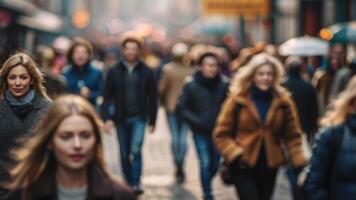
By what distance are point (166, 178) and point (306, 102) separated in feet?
7.74

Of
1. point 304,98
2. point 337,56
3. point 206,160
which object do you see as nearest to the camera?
point 206,160

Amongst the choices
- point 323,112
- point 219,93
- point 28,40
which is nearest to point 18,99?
point 219,93

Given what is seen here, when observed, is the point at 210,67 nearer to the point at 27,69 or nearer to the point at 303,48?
the point at 27,69

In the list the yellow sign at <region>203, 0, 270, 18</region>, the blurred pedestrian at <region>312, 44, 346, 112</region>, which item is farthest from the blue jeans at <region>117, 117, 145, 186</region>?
the yellow sign at <region>203, 0, 270, 18</region>

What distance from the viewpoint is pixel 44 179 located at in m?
4.07

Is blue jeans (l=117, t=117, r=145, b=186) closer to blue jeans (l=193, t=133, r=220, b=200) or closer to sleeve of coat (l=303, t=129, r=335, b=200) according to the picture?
blue jeans (l=193, t=133, r=220, b=200)

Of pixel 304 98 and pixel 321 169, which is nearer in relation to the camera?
pixel 321 169

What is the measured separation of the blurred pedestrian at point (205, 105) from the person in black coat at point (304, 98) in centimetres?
146

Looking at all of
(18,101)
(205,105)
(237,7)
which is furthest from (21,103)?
(237,7)

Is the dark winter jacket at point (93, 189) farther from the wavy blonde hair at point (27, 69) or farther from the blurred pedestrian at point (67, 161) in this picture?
the wavy blonde hair at point (27, 69)

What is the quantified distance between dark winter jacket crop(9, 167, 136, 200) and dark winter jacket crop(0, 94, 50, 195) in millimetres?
2052

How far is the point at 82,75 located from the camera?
514 inches

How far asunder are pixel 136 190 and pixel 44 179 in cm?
743

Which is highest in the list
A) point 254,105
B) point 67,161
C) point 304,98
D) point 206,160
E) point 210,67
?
point 67,161
